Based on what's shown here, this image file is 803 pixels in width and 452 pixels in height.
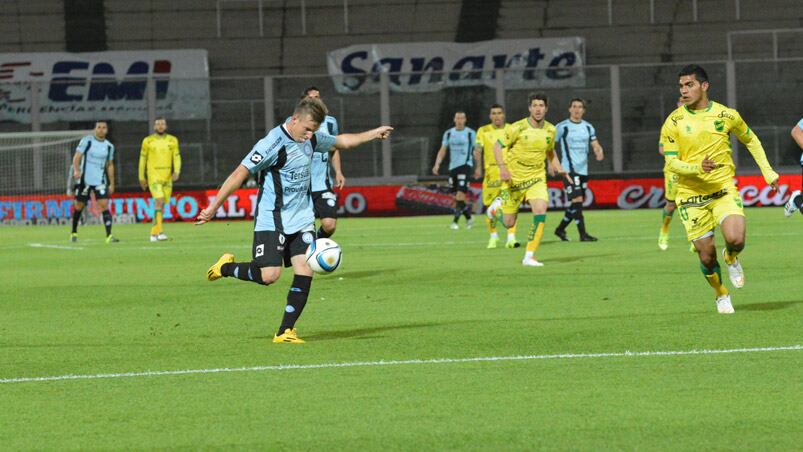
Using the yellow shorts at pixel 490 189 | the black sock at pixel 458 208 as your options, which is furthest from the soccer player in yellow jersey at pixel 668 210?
the black sock at pixel 458 208

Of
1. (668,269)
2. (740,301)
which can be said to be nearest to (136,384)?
(740,301)

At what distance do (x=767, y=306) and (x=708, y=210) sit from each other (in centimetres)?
121

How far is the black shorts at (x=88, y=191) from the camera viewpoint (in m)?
25.7

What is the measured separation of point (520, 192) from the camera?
18594 mm

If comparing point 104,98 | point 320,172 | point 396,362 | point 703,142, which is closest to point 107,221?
point 104,98

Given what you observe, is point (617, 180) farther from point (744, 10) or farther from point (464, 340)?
→ point (464, 340)

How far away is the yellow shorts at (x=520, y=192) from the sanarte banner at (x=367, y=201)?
44.2 ft

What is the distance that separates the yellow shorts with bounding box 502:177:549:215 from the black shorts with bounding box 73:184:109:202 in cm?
957

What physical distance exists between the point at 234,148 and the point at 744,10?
16.0m

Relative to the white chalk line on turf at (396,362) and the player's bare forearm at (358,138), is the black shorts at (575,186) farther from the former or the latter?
the white chalk line on turf at (396,362)

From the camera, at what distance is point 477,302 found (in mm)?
13047

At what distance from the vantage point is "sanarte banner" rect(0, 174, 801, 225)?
3259 centimetres

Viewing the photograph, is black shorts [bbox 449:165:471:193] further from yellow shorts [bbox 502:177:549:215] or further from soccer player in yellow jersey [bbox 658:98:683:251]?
yellow shorts [bbox 502:177:549:215]

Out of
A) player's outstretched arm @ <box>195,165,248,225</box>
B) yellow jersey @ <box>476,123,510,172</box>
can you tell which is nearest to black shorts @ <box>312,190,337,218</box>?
player's outstretched arm @ <box>195,165,248,225</box>
